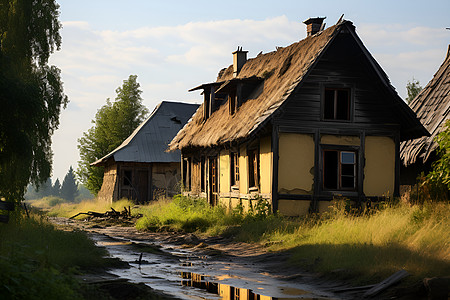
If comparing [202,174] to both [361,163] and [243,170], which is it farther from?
[361,163]

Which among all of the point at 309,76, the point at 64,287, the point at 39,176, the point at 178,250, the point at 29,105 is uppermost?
the point at 309,76

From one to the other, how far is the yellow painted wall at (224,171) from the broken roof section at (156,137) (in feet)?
40.3

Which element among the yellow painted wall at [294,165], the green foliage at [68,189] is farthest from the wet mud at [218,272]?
the green foliage at [68,189]

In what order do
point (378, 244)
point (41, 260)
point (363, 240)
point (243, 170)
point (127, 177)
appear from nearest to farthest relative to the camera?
point (41, 260) < point (378, 244) < point (363, 240) < point (243, 170) < point (127, 177)

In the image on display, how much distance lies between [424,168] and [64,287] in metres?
16.0

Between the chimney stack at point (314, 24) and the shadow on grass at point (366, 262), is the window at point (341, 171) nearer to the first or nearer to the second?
the chimney stack at point (314, 24)

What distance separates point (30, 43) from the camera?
1512cm

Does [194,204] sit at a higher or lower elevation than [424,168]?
lower

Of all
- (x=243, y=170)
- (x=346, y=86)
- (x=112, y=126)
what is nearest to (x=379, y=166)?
(x=346, y=86)

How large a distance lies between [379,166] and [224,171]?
6.39 metres

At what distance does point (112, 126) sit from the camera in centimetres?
4412

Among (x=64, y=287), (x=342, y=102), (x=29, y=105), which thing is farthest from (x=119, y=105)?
(x=64, y=287)

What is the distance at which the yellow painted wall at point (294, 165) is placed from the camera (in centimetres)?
1777

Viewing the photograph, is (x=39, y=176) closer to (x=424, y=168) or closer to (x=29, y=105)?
(x=29, y=105)
